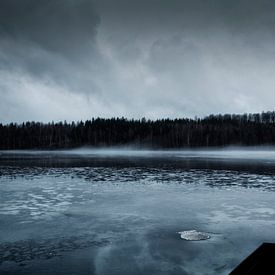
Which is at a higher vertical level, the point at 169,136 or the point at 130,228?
the point at 169,136

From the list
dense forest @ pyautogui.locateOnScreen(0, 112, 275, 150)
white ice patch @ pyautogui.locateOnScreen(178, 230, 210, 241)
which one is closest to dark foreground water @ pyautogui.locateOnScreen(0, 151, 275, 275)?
white ice patch @ pyautogui.locateOnScreen(178, 230, 210, 241)

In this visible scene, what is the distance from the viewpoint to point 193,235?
11.3 meters

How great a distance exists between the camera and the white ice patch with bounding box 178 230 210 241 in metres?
11.0

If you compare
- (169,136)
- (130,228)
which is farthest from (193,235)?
(169,136)

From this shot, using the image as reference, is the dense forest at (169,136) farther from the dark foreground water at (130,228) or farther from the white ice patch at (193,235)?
the white ice patch at (193,235)

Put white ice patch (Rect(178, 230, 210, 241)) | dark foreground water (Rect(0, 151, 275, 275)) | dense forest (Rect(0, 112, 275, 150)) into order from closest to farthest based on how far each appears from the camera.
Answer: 1. dark foreground water (Rect(0, 151, 275, 275))
2. white ice patch (Rect(178, 230, 210, 241))
3. dense forest (Rect(0, 112, 275, 150))

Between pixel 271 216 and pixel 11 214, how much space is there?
10.9 meters

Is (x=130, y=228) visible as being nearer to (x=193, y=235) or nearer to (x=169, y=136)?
(x=193, y=235)

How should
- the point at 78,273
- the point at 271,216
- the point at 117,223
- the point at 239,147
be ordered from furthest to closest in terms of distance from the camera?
the point at 239,147
the point at 271,216
the point at 117,223
the point at 78,273

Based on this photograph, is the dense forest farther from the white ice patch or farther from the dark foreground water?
the white ice patch

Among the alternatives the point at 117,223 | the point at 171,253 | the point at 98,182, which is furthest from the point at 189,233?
the point at 98,182

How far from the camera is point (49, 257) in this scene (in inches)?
361

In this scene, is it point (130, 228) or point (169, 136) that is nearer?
point (130, 228)

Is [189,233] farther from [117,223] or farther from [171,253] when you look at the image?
[117,223]
